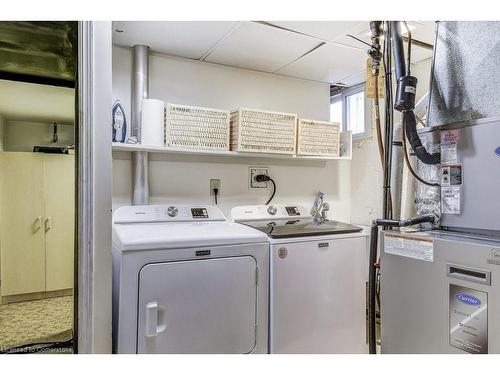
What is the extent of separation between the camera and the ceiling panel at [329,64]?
2.39m

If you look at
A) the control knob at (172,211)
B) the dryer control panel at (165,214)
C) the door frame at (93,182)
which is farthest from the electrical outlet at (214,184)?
the door frame at (93,182)

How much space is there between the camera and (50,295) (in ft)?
7.78

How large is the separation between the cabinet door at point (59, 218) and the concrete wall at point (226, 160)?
404 mm

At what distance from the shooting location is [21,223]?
2324 mm

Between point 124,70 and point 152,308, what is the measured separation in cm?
178

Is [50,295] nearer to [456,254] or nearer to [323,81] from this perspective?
[456,254]

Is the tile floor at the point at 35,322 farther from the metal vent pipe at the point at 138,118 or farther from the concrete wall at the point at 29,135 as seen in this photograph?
the concrete wall at the point at 29,135

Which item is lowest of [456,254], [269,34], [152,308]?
[152,308]

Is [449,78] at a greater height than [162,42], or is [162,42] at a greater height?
[162,42]

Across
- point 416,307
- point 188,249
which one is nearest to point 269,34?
point 188,249

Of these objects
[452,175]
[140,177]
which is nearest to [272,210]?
[140,177]

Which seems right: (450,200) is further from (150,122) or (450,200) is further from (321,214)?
(150,122)

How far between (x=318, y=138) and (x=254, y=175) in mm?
669

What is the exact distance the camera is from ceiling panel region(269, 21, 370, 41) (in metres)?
1.95
